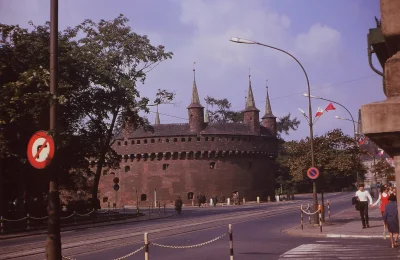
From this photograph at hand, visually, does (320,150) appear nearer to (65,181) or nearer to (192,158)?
(65,181)

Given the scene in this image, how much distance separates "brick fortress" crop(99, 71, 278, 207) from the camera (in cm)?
7431

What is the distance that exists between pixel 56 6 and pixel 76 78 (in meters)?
26.6

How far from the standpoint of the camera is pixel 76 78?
3516 centimetres

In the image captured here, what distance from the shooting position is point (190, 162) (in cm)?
7475

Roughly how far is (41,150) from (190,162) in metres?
66.5

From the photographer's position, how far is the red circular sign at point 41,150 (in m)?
8.25

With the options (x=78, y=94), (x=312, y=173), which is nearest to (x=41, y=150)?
(x=312, y=173)

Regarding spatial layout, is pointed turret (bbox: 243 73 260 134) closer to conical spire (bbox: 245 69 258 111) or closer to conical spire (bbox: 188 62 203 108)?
conical spire (bbox: 245 69 258 111)

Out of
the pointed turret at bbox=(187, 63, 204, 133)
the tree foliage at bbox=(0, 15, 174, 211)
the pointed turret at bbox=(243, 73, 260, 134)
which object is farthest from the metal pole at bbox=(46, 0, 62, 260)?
the pointed turret at bbox=(243, 73, 260, 134)

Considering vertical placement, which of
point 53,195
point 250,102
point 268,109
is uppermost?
point 250,102

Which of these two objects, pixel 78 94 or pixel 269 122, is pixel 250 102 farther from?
pixel 78 94

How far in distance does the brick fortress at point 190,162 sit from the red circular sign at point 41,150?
6521 cm

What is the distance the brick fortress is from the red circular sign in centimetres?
6521

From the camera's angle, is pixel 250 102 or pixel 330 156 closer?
pixel 330 156
